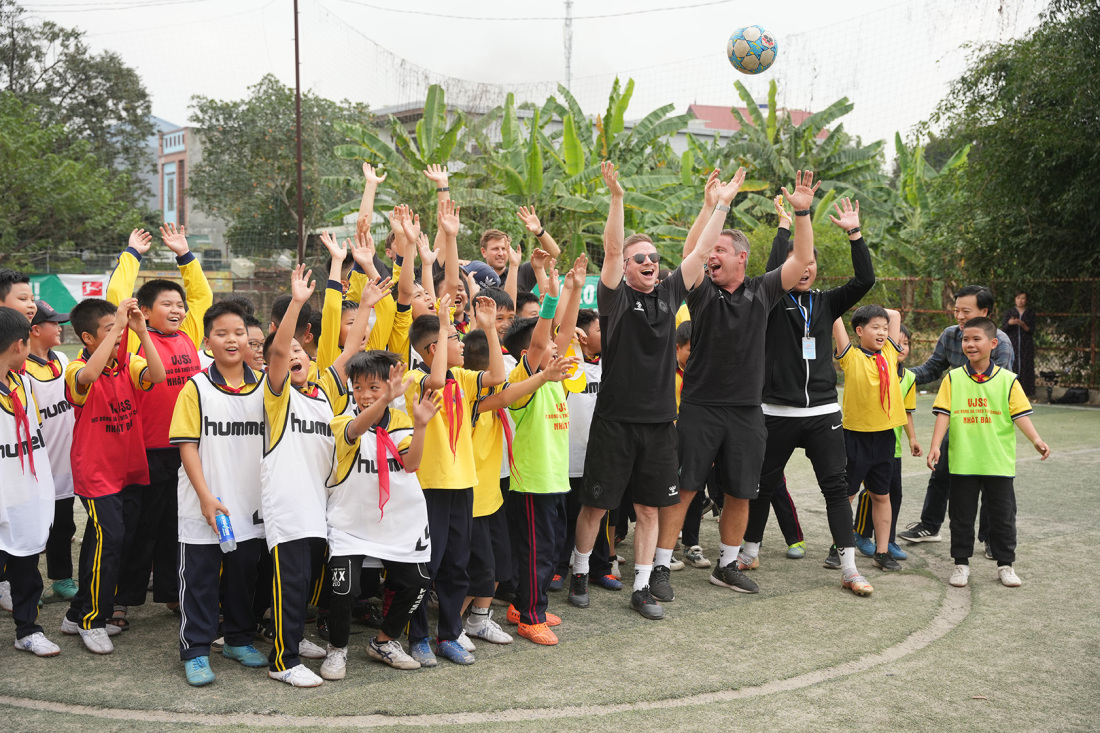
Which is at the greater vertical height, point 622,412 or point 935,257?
point 935,257

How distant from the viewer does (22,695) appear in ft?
11.7

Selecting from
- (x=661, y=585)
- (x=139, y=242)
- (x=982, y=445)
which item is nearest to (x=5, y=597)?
(x=139, y=242)

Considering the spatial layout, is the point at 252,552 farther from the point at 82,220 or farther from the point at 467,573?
the point at 82,220

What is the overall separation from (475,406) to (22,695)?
6.90ft

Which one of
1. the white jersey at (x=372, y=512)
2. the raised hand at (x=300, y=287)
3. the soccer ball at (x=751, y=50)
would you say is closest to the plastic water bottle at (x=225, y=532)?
the white jersey at (x=372, y=512)

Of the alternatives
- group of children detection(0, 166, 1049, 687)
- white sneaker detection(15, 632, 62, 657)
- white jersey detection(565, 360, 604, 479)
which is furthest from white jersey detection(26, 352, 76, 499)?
white jersey detection(565, 360, 604, 479)

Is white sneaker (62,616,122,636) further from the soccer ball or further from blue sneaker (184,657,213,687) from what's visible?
the soccer ball

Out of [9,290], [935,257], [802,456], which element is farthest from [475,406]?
[935,257]

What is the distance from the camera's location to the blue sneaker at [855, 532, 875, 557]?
5938mm

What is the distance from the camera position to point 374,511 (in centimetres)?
381

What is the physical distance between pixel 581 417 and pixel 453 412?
4.10ft

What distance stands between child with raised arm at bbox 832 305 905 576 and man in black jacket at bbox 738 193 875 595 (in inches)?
17.5

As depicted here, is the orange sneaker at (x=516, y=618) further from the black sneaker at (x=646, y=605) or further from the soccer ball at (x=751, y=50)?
the soccer ball at (x=751, y=50)

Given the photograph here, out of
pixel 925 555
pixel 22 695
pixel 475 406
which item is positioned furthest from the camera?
pixel 925 555
